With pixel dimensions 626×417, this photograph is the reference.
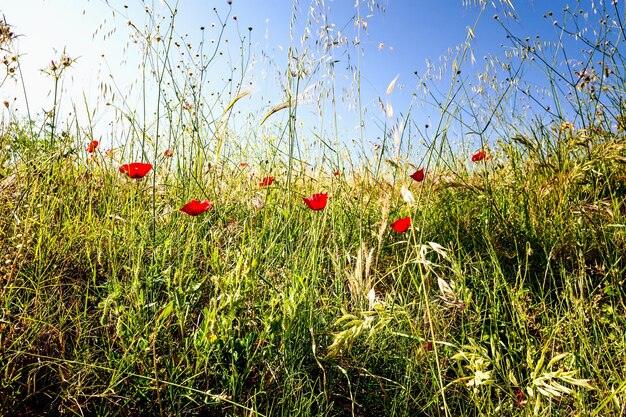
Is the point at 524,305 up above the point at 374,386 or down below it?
above

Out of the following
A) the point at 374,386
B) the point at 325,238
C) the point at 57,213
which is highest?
the point at 57,213

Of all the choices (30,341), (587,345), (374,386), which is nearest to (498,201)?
(587,345)

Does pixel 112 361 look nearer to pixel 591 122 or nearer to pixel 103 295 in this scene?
pixel 103 295

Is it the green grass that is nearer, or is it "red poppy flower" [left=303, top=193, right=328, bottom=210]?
the green grass

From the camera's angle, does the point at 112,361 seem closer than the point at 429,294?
Yes

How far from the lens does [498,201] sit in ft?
6.82

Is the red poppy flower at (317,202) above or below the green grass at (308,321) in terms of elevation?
above

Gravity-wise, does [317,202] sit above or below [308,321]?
above

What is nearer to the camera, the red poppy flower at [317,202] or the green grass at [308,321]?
the green grass at [308,321]

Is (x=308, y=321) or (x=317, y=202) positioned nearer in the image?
(x=308, y=321)

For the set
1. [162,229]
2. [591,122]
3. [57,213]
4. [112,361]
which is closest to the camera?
[112,361]

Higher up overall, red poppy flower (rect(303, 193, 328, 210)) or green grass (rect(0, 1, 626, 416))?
red poppy flower (rect(303, 193, 328, 210))

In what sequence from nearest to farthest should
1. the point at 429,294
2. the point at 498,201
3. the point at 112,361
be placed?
1. the point at 112,361
2. the point at 429,294
3. the point at 498,201

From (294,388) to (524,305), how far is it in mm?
729
